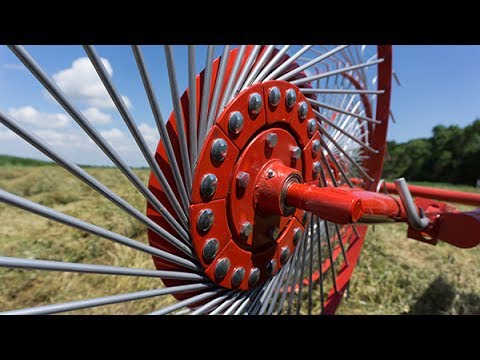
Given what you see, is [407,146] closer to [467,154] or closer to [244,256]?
[467,154]

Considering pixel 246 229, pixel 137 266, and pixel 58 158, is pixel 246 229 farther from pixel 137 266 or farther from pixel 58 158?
pixel 137 266

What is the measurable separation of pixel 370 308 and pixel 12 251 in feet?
7.69

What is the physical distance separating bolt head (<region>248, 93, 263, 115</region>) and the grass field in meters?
1.45

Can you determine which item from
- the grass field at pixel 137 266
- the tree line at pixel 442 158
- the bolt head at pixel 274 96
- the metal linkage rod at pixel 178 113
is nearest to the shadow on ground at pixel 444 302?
the grass field at pixel 137 266

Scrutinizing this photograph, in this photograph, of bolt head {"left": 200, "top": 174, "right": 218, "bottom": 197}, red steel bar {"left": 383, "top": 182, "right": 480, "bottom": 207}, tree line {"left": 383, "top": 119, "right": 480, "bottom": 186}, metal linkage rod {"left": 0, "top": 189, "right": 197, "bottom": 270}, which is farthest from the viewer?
tree line {"left": 383, "top": 119, "right": 480, "bottom": 186}

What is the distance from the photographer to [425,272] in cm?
221

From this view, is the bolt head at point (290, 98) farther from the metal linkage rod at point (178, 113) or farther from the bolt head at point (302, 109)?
the metal linkage rod at point (178, 113)

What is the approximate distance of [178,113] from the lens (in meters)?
0.61

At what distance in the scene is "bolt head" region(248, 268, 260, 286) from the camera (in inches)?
31.6

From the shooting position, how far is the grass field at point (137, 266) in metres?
1.85

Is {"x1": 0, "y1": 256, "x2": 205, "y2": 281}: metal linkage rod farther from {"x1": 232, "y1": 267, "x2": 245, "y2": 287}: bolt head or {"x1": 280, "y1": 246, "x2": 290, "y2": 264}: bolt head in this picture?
{"x1": 280, "y1": 246, "x2": 290, "y2": 264}: bolt head

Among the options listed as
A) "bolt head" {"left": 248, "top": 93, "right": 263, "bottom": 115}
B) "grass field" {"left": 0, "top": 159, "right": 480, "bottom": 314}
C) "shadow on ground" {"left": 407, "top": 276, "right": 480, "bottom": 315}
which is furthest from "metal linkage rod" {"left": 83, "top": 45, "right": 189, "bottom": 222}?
"shadow on ground" {"left": 407, "top": 276, "right": 480, "bottom": 315}

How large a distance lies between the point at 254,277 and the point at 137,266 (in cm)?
159

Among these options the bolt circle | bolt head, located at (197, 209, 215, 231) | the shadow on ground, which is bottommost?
the shadow on ground
